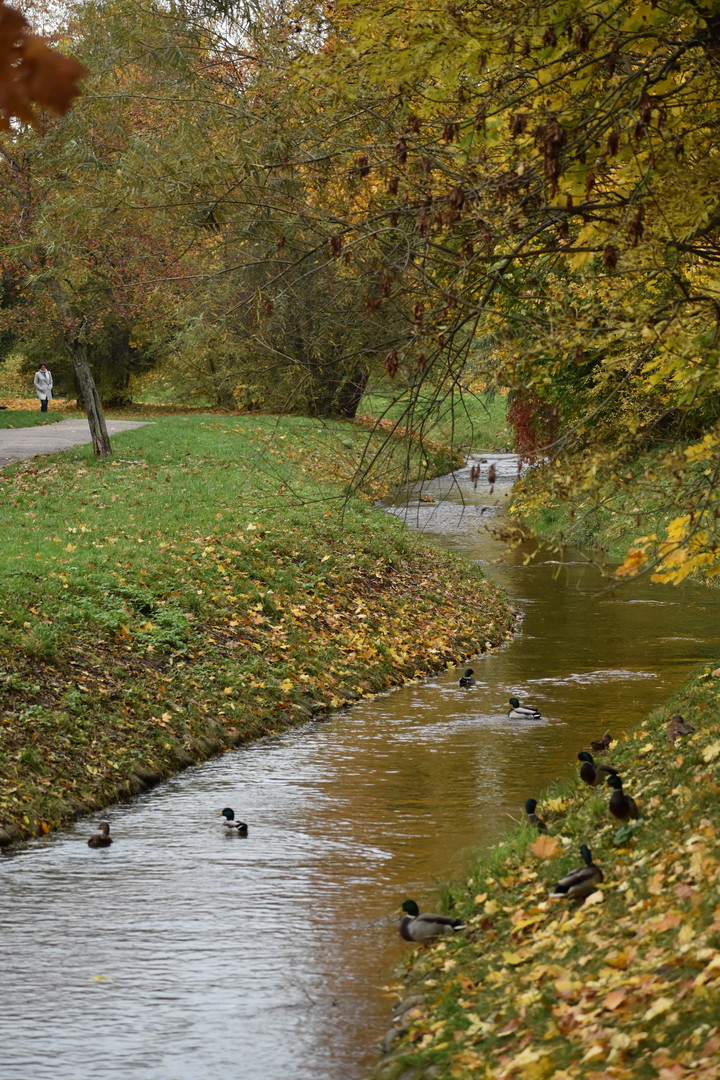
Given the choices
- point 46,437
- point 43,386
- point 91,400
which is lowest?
point 46,437

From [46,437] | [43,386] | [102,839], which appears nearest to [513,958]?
[102,839]

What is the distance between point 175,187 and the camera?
909 cm

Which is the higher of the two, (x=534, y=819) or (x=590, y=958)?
(x=590, y=958)

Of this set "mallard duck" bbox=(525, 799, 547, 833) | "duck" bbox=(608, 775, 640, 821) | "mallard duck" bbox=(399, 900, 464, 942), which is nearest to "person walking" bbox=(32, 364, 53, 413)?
"mallard duck" bbox=(525, 799, 547, 833)

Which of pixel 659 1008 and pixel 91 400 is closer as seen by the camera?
pixel 659 1008

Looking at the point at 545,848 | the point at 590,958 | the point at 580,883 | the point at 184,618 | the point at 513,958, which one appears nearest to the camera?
the point at 590,958

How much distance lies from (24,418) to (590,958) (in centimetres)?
3389

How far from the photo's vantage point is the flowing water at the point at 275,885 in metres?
6.25

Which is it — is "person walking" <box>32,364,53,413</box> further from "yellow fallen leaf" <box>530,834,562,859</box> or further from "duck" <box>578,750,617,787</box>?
"yellow fallen leaf" <box>530,834,562,859</box>

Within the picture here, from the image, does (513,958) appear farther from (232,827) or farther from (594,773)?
(232,827)

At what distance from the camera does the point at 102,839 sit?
926 centimetres

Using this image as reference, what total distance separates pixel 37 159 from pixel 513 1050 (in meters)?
21.7

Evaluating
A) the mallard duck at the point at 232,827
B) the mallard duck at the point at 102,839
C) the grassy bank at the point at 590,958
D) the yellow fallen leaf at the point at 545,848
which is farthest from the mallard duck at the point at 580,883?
the mallard duck at the point at 102,839

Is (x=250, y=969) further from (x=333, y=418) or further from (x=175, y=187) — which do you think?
(x=333, y=418)
